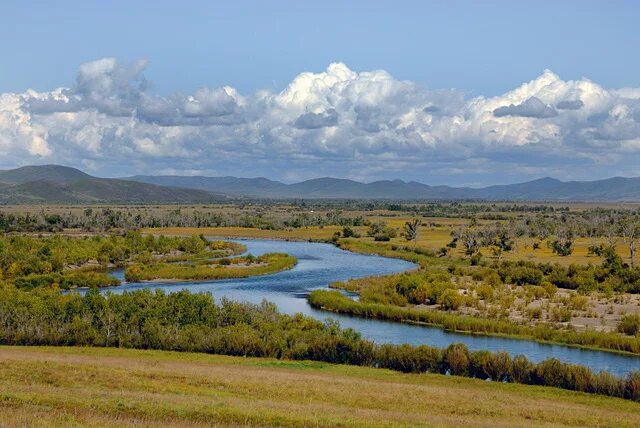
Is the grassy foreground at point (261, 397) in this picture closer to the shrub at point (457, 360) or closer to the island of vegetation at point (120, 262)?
the shrub at point (457, 360)

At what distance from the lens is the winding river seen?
50062 millimetres

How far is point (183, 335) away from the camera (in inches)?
1938

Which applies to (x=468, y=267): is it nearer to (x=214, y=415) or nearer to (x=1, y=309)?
(x=1, y=309)

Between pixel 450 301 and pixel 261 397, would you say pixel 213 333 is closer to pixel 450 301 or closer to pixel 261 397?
pixel 261 397

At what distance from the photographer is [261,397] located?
31.1m

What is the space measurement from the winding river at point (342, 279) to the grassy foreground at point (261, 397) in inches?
491

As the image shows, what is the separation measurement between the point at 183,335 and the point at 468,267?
5770 cm

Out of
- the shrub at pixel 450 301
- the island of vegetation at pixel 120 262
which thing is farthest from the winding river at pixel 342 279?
the shrub at pixel 450 301

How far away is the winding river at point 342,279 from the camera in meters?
50.1

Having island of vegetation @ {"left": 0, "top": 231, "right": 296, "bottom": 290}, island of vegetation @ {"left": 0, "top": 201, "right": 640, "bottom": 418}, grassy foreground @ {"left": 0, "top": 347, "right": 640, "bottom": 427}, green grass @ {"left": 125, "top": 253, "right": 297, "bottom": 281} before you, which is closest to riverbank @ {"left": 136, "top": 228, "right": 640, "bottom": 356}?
island of vegetation @ {"left": 0, "top": 201, "right": 640, "bottom": 418}

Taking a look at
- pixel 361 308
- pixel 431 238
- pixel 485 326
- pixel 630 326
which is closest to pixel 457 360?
pixel 485 326

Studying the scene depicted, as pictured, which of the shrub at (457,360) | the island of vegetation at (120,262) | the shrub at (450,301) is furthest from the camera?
the island of vegetation at (120,262)

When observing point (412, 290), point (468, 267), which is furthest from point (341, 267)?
point (412, 290)

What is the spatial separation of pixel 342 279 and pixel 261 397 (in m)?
61.6
